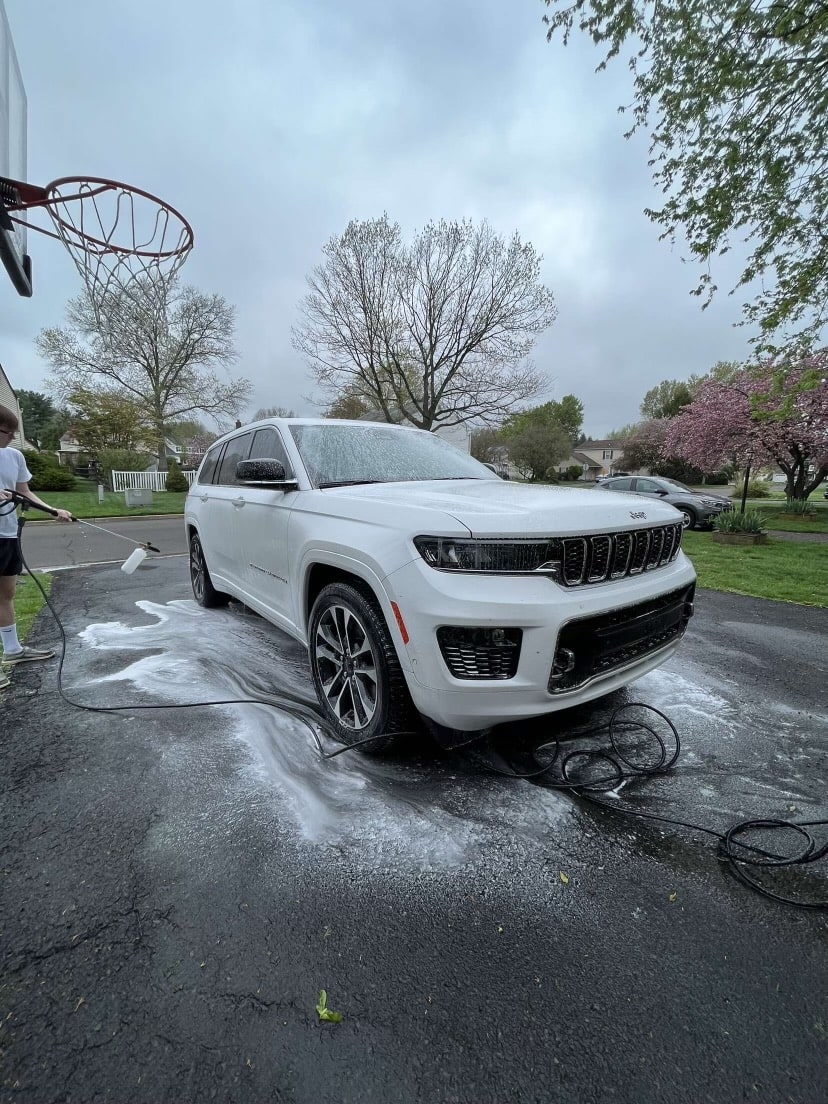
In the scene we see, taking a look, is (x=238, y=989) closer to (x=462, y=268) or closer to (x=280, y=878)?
(x=280, y=878)

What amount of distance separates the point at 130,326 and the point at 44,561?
4.72 m

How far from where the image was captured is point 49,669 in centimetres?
370

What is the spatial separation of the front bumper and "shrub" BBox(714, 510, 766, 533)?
11.5m

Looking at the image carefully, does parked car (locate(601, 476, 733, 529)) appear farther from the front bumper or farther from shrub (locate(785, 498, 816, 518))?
the front bumper

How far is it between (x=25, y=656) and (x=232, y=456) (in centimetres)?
226

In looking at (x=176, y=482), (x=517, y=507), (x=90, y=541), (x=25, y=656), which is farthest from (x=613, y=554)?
(x=176, y=482)

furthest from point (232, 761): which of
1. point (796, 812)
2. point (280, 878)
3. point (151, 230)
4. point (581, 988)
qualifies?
point (151, 230)

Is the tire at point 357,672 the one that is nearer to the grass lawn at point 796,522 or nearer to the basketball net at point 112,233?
the basketball net at point 112,233

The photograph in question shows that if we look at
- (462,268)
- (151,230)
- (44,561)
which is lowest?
(44,561)

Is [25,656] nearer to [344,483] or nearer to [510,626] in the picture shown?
[344,483]

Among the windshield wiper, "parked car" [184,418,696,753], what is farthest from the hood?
the windshield wiper

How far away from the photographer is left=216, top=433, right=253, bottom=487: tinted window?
13.8ft

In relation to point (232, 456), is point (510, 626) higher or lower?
lower

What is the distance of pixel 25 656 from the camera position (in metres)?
3.84
